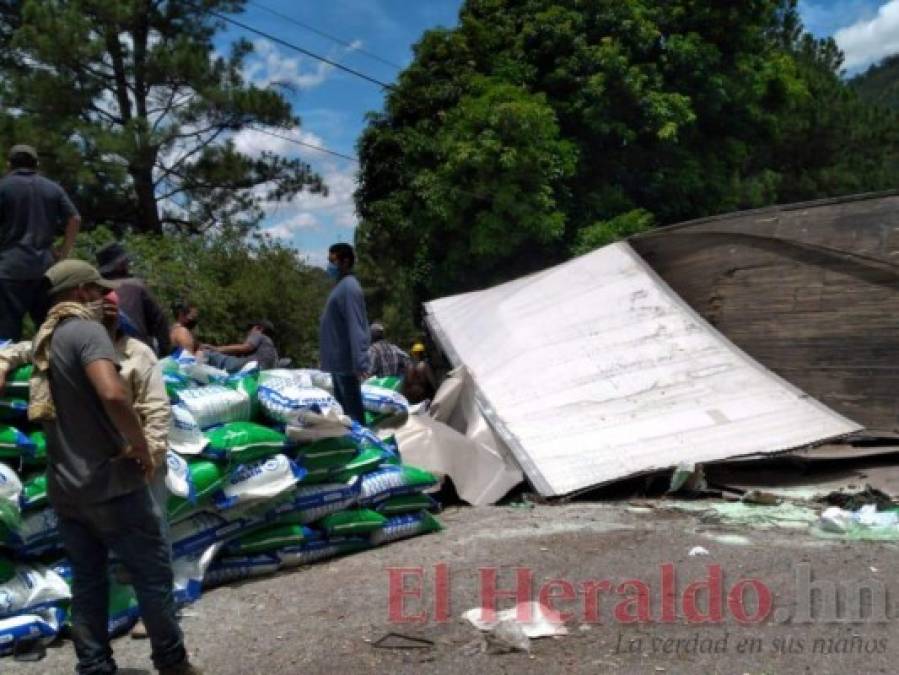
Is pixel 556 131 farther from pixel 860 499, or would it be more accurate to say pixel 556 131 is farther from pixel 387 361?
pixel 860 499

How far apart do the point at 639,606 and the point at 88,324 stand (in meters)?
2.47

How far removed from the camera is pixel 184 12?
19.5 m

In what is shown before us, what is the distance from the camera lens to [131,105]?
19.0m

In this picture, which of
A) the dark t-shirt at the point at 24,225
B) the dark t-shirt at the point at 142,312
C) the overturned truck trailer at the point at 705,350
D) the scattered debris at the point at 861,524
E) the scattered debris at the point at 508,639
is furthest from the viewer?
the overturned truck trailer at the point at 705,350

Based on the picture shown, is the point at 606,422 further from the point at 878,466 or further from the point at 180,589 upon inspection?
the point at 180,589

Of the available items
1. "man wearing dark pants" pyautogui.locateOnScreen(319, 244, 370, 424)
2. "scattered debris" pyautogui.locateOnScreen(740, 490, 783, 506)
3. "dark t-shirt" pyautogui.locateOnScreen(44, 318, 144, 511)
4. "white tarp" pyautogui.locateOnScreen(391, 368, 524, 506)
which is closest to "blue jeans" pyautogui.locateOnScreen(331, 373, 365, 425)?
"man wearing dark pants" pyautogui.locateOnScreen(319, 244, 370, 424)

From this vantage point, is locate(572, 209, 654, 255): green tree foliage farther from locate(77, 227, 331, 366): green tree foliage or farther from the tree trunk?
the tree trunk

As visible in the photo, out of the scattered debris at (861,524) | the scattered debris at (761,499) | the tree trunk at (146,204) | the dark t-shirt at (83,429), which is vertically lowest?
the scattered debris at (861,524)

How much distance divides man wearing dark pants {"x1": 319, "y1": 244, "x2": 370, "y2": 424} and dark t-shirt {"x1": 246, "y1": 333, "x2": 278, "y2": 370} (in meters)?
2.72

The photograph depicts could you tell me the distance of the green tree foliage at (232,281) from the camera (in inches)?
633

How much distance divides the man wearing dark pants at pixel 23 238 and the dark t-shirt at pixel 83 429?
2.04 meters

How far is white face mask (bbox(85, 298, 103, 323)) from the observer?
3.38 meters

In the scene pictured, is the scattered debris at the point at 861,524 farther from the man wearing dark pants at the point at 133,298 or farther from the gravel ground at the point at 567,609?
the man wearing dark pants at the point at 133,298

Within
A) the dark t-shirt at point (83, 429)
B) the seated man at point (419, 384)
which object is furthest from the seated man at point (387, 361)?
the dark t-shirt at point (83, 429)
